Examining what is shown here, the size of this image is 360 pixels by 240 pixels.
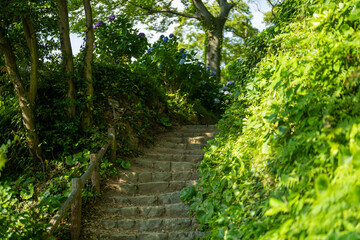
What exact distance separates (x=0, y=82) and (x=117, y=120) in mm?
2189

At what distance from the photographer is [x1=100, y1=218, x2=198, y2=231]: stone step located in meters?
4.53

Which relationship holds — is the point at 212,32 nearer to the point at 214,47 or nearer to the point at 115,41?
the point at 214,47

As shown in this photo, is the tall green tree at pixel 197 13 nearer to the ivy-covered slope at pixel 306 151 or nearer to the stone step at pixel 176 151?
the stone step at pixel 176 151

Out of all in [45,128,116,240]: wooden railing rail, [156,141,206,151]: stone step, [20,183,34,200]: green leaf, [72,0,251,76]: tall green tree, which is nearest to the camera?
[45,128,116,240]: wooden railing rail

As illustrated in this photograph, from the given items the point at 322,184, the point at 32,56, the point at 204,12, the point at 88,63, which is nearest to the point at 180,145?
the point at 88,63

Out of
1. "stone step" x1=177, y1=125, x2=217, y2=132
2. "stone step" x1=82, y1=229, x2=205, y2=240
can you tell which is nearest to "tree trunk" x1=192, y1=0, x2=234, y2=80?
"stone step" x1=177, y1=125, x2=217, y2=132

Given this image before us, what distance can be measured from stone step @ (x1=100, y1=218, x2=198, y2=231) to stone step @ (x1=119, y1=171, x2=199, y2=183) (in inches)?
44.3

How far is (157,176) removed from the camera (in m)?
5.84

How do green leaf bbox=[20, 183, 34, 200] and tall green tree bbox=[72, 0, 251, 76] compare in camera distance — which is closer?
green leaf bbox=[20, 183, 34, 200]

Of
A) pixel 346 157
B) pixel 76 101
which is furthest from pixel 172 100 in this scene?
pixel 346 157

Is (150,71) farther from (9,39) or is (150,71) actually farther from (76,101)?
(9,39)

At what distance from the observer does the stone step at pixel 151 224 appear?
4531 mm

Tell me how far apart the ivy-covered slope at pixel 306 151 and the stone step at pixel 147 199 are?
5.32 feet

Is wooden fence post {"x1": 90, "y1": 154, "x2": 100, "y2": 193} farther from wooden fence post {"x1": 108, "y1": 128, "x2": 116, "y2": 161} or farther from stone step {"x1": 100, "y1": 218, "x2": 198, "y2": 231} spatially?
wooden fence post {"x1": 108, "y1": 128, "x2": 116, "y2": 161}
